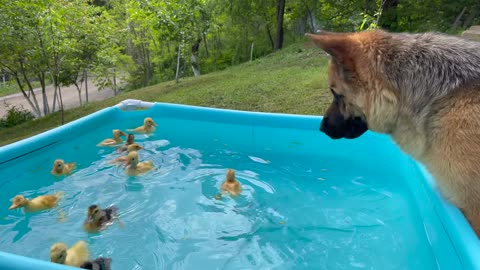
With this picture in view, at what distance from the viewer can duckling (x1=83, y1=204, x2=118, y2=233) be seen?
449cm

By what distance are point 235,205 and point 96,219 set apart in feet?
5.73

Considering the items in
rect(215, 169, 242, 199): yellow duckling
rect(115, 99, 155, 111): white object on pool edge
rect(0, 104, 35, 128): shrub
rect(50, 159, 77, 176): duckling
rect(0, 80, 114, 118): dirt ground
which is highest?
rect(115, 99, 155, 111): white object on pool edge

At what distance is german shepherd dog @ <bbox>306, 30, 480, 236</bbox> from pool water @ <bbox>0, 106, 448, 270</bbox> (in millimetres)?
1626

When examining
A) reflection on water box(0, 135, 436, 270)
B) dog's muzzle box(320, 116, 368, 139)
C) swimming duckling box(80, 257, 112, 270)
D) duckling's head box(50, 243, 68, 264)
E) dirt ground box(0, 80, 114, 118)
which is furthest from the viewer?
dirt ground box(0, 80, 114, 118)

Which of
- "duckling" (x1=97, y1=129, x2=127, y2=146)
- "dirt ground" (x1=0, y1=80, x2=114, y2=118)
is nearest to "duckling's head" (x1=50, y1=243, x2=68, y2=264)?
"duckling" (x1=97, y1=129, x2=127, y2=146)

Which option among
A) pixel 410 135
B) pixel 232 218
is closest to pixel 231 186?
pixel 232 218

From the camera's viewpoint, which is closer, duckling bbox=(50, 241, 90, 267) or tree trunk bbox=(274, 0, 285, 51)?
duckling bbox=(50, 241, 90, 267)

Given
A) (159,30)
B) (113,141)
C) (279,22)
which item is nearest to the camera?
(113,141)

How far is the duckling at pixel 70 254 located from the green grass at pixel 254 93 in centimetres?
562

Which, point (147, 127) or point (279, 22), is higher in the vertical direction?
point (279, 22)

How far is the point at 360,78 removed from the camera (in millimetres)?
2805

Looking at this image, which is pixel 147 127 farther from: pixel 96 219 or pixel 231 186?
pixel 96 219

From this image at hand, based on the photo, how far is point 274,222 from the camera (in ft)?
15.5

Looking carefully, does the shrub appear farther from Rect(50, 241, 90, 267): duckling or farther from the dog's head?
the dog's head
